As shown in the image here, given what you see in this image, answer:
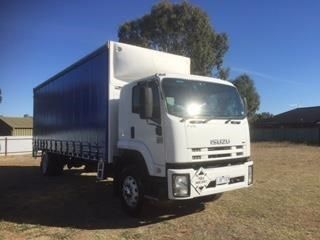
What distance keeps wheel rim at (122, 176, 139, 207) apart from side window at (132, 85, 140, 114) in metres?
1.41

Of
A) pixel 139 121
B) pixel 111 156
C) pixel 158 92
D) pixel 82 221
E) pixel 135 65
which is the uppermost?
pixel 135 65

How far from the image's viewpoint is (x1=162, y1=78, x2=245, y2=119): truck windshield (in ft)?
24.8

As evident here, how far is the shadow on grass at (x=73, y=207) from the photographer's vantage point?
8039 millimetres

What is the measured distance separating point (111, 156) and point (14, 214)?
2.44 meters

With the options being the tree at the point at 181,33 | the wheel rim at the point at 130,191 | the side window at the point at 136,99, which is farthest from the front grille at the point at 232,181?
the tree at the point at 181,33

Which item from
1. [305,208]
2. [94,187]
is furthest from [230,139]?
[94,187]

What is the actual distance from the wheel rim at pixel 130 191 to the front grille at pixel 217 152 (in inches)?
58.6

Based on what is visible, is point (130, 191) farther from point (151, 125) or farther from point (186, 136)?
point (186, 136)

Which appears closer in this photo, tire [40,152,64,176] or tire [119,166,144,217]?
tire [119,166,144,217]

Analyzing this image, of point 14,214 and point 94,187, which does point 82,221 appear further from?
point 94,187

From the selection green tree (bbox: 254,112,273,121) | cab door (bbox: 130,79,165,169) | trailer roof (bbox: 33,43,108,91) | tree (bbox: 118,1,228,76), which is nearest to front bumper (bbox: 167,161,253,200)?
cab door (bbox: 130,79,165,169)

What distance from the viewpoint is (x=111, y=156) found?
9.20 metres

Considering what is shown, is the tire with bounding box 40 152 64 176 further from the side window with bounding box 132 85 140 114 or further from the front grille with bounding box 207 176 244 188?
the front grille with bounding box 207 176 244 188

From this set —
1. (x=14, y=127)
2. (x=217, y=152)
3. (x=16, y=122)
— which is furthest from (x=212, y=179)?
(x=16, y=122)
